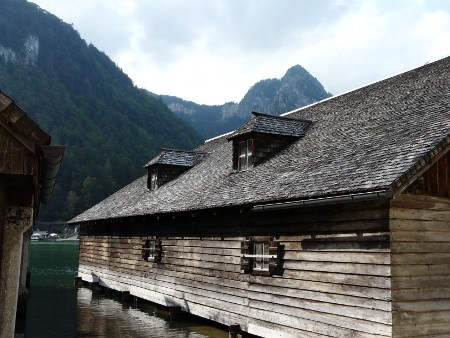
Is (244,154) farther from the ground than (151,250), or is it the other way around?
(244,154)

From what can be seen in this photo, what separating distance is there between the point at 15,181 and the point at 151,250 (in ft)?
45.3

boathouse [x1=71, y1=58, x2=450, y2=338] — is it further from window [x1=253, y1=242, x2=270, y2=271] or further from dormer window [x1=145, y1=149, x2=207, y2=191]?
dormer window [x1=145, y1=149, x2=207, y2=191]

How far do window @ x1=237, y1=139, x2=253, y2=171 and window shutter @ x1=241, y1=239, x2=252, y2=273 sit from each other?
12.4ft

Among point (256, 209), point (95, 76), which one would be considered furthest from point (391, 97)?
point (95, 76)

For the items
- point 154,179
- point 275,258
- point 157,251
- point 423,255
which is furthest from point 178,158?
point 423,255

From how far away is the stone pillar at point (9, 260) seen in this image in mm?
6777

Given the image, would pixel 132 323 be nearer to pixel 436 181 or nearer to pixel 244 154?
pixel 244 154

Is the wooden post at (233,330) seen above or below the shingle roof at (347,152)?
below

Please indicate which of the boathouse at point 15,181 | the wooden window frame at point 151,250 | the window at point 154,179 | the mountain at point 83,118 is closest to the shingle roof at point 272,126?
the wooden window frame at point 151,250

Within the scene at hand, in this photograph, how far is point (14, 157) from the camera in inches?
248

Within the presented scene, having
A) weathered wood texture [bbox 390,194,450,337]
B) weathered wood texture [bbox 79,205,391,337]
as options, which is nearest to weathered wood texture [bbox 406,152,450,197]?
weathered wood texture [bbox 390,194,450,337]

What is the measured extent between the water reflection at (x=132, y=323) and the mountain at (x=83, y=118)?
101966 millimetres

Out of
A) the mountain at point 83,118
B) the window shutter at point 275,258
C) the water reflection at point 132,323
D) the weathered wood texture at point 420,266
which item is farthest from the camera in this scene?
the mountain at point 83,118

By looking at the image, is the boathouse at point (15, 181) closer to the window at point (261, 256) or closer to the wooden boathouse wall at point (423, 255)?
the wooden boathouse wall at point (423, 255)
